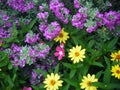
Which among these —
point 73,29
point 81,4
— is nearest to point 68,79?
point 73,29

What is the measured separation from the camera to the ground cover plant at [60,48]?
2480mm

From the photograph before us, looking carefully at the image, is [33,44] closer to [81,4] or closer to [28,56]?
[28,56]

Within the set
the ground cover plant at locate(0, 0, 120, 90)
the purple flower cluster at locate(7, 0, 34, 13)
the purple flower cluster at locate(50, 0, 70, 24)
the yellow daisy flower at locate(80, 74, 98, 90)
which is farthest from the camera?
the purple flower cluster at locate(7, 0, 34, 13)

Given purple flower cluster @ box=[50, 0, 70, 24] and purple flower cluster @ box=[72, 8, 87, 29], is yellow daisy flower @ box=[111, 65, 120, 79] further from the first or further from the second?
purple flower cluster @ box=[50, 0, 70, 24]

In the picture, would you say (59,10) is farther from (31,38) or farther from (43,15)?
(31,38)

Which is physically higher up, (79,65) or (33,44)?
(33,44)

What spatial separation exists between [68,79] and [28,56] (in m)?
0.39

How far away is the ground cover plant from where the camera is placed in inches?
97.7

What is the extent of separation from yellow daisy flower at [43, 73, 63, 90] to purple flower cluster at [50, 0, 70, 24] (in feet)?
1.74

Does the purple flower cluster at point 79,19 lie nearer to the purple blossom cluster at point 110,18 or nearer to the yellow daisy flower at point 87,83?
the purple blossom cluster at point 110,18

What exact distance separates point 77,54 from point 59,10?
454 millimetres

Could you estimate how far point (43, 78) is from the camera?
264cm

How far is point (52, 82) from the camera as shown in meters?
2.45

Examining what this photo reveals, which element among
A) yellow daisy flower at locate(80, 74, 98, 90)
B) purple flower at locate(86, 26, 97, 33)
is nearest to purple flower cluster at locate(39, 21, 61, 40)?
purple flower at locate(86, 26, 97, 33)
